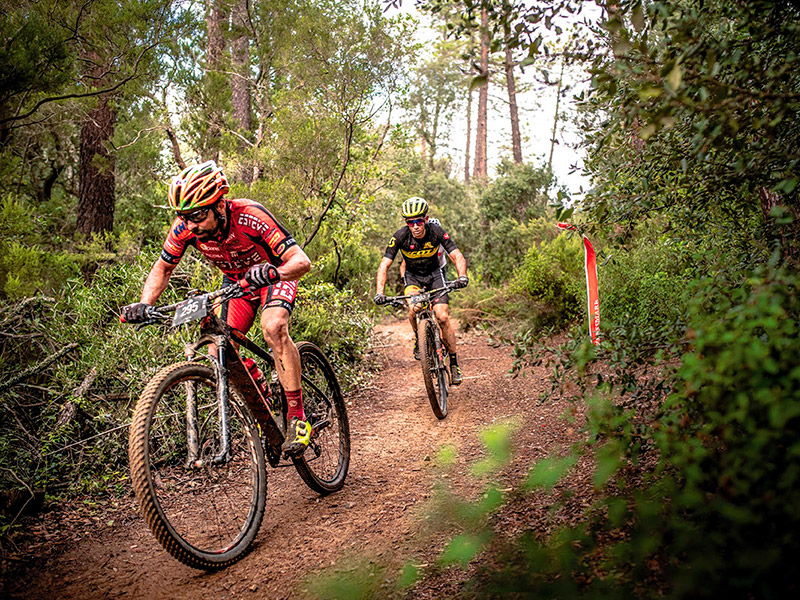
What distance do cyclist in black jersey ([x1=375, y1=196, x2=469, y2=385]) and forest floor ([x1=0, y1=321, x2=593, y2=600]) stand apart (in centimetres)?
130

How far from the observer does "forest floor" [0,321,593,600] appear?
3.23 meters

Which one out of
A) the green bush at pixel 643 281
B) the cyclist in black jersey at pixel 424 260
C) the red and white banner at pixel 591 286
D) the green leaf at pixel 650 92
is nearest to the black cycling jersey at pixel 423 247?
the cyclist in black jersey at pixel 424 260

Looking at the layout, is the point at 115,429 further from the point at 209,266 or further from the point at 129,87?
the point at 129,87

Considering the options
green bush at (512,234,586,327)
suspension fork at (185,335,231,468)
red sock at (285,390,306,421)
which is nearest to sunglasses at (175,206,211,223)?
suspension fork at (185,335,231,468)

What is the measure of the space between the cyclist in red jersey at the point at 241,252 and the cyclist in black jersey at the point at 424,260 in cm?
275

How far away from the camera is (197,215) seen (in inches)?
147

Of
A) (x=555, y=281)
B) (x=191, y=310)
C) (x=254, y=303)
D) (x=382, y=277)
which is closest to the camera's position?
(x=191, y=310)

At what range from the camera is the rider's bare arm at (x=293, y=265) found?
12.5 feet

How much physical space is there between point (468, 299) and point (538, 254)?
362 centimetres

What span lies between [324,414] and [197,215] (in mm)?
1932

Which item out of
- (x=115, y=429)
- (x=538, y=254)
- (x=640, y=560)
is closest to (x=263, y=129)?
(x=538, y=254)

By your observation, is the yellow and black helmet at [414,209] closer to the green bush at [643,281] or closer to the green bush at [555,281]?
the green bush at [643,281]

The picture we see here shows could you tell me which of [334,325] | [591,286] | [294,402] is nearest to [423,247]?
[334,325]

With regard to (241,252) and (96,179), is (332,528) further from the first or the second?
(96,179)
